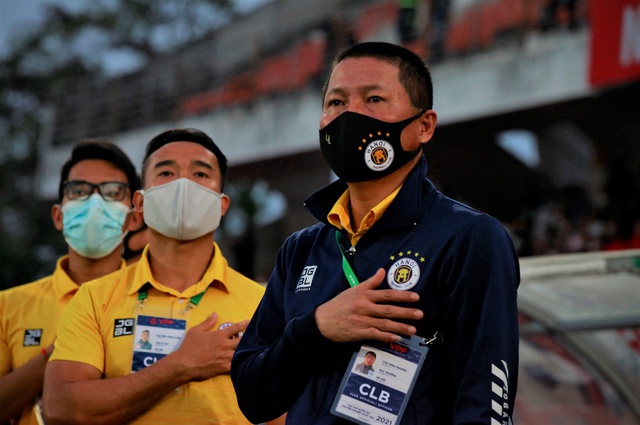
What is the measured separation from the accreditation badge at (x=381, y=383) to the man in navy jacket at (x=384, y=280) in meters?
0.03

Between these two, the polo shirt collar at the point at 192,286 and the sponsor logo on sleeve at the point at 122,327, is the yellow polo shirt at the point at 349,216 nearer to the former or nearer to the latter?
Answer: the polo shirt collar at the point at 192,286

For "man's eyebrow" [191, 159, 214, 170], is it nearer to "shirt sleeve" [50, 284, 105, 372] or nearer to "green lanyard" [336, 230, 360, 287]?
"shirt sleeve" [50, 284, 105, 372]

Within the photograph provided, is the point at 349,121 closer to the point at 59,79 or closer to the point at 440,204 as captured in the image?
the point at 440,204

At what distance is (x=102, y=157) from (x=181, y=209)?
3.13 feet

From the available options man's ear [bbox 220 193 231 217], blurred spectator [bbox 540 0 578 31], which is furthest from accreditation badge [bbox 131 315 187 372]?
blurred spectator [bbox 540 0 578 31]

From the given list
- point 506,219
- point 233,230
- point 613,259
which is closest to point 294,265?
point 613,259

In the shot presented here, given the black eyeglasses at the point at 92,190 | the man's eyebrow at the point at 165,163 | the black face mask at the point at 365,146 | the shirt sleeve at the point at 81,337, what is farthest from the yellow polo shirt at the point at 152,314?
the black face mask at the point at 365,146

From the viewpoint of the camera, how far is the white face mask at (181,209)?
12.0 ft

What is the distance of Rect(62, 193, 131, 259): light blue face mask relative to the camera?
4289 mm

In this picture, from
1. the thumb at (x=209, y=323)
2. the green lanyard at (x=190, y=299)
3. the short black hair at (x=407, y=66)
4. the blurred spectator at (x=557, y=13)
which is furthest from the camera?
the blurred spectator at (x=557, y=13)

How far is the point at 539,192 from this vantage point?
14703 millimetres

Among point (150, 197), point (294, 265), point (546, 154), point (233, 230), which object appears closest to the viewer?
point (294, 265)

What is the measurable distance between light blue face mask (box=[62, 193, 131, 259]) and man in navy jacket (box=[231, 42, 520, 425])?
1605 mm

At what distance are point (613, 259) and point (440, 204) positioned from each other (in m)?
3.20
